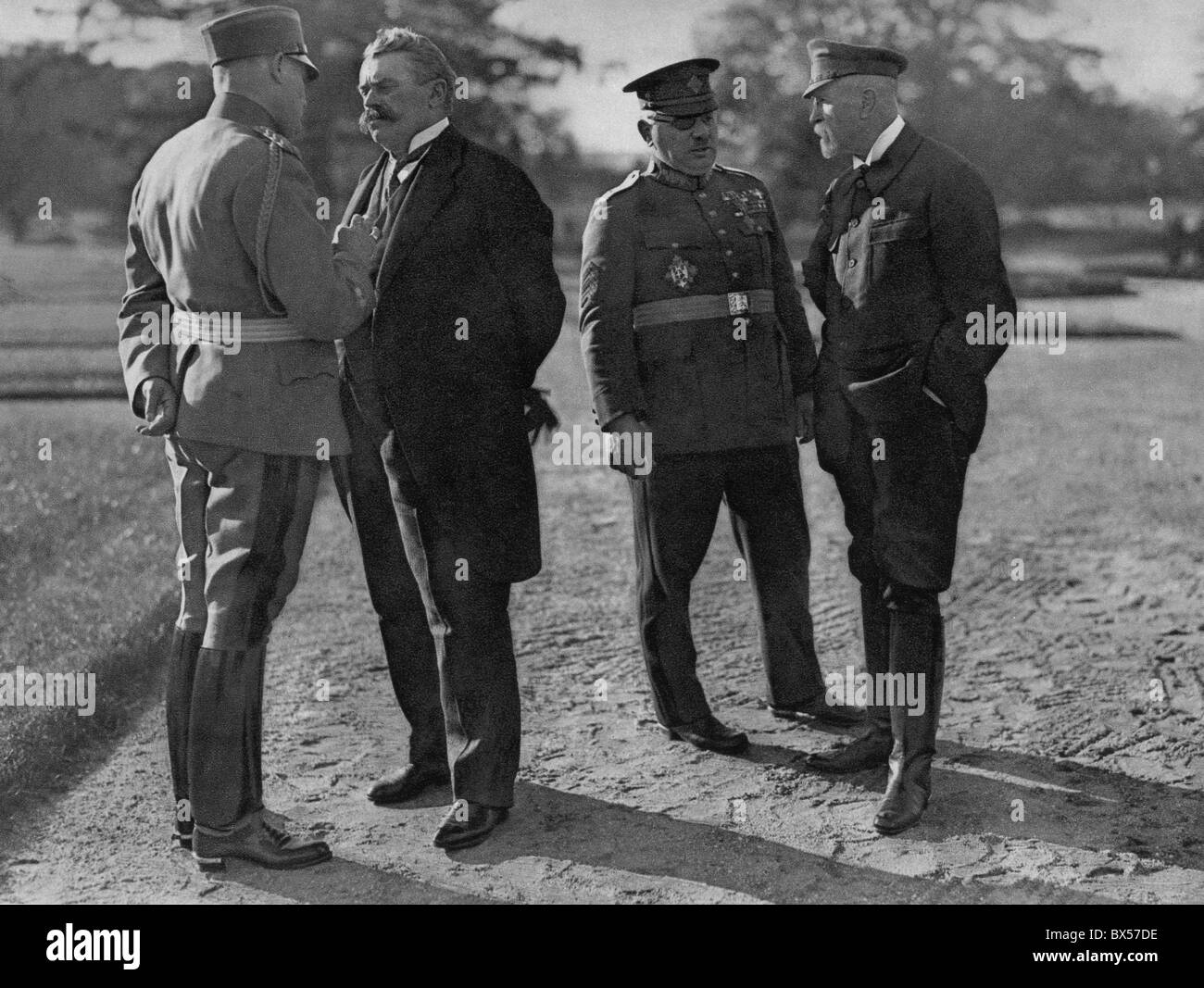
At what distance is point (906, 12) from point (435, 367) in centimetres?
3964

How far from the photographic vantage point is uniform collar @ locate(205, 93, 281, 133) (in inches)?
168

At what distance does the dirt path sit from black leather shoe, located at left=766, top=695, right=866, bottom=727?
0.10 meters

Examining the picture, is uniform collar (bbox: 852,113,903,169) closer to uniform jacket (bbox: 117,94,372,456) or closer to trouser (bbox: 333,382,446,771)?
uniform jacket (bbox: 117,94,372,456)

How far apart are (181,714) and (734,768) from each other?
68.9 inches

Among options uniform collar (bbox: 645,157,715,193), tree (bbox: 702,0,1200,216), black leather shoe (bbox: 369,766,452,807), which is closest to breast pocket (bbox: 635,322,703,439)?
uniform collar (bbox: 645,157,715,193)

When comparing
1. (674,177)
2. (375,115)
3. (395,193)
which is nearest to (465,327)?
(395,193)

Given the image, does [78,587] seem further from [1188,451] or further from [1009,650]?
[1188,451]

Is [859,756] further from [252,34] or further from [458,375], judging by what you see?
[252,34]

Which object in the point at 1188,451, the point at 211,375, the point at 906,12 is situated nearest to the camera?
the point at 211,375

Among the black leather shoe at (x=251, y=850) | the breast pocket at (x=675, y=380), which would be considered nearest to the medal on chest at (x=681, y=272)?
the breast pocket at (x=675, y=380)

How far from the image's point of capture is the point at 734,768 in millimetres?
5129
